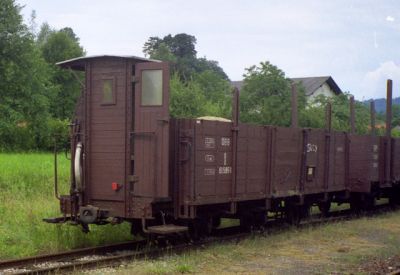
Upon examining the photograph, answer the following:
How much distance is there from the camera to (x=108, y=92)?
1003cm

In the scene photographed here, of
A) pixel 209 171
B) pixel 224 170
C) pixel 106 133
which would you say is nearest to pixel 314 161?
pixel 224 170

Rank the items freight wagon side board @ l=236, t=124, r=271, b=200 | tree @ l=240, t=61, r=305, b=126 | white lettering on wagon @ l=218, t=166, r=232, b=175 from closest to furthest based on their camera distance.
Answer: white lettering on wagon @ l=218, t=166, r=232, b=175 < freight wagon side board @ l=236, t=124, r=271, b=200 < tree @ l=240, t=61, r=305, b=126

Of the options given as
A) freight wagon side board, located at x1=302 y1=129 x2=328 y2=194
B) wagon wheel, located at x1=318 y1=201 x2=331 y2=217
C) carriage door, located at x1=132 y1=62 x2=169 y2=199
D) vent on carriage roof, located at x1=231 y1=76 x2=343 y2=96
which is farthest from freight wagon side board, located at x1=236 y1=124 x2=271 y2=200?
vent on carriage roof, located at x1=231 y1=76 x2=343 y2=96

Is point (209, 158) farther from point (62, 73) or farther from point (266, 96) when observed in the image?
point (62, 73)

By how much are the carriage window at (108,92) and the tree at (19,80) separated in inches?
1065

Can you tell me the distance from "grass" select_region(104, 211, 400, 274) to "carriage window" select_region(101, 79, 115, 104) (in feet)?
9.67

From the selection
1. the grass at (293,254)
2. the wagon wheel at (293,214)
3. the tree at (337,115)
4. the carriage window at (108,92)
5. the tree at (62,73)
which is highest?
the tree at (62,73)

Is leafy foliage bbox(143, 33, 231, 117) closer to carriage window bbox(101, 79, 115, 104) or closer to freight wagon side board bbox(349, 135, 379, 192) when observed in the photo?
carriage window bbox(101, 79, 115, 104)

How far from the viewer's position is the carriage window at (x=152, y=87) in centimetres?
940

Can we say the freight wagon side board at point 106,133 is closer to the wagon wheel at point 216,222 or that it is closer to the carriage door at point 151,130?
the carriage door at point 151,130

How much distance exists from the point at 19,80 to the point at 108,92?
2846 centimetres

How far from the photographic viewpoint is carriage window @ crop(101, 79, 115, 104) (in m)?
9.96

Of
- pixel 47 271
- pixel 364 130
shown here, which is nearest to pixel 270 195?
pixel 47 271

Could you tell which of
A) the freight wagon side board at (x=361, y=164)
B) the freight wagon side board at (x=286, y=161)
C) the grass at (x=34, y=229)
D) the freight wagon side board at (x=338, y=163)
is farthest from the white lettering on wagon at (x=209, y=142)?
the freight wagon side board at (x=361, y=164)
